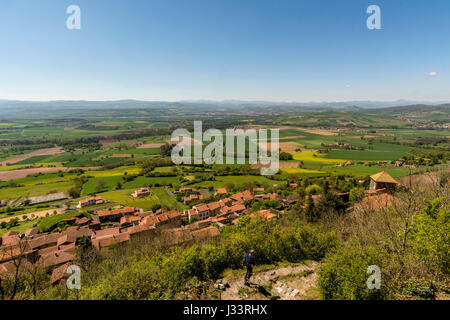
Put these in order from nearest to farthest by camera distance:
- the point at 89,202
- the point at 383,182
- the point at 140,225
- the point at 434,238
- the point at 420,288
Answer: the point at 420,288 → the point at 434,238 → the point at 140,225 → the point at 383,182 → the point at 89,202

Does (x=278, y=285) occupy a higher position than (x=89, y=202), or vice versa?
(x=278, y=285)

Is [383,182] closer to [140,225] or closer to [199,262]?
[199,262]

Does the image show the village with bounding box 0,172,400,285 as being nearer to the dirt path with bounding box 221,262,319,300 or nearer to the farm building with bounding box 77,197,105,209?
the farm building with bounding box 77,197,105,209

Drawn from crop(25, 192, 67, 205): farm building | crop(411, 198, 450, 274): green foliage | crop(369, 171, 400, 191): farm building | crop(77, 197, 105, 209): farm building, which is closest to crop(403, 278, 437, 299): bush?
crop(411, 198, 450, 274): green foliage

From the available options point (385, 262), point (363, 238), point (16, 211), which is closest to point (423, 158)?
point (363, 238)

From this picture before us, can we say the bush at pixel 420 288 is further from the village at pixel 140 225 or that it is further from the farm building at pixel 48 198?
the farm building at pixel 48 198

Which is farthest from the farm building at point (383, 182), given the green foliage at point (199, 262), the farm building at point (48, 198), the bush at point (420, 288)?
the farm building at point (48, 198)

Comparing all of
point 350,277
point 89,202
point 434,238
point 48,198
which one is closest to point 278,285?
point 350,277
